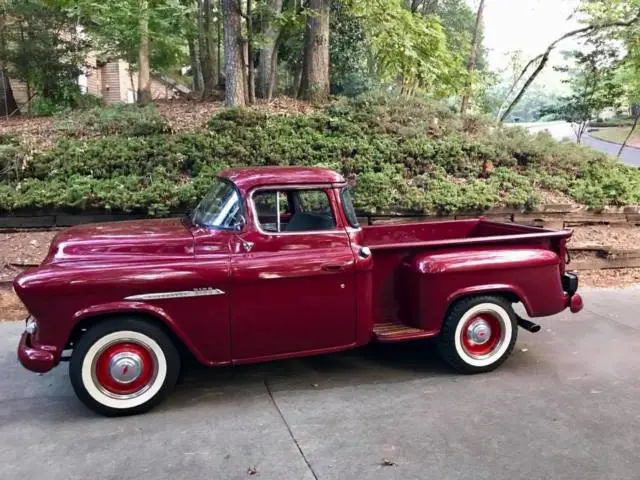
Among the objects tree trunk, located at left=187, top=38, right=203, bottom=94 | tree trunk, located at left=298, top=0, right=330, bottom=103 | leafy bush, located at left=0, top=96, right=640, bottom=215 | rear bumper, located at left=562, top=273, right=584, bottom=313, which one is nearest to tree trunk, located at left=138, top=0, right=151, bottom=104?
leafy bush, located at left=0, top=96, right=640, bottom=215

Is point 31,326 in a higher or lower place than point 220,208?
lower

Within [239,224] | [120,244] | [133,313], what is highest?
[239,224]

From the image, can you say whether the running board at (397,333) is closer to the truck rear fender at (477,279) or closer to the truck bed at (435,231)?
the truck rear fender at (477,279)

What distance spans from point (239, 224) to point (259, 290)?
1.72ft

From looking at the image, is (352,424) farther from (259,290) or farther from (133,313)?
(133,313)

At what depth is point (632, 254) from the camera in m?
8.52

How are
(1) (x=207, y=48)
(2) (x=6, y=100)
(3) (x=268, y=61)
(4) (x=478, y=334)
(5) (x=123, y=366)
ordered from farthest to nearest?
(3) (x=268, y=61) < (1) (x=207, y=48) < (2) (x=6, y=100) < (4) (x=478, y=334) < (5) (x=123, y=366)

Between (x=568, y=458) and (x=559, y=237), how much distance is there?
7.23 feet

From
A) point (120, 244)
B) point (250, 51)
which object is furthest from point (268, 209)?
point (250, 51)

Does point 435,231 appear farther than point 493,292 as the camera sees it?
Yes

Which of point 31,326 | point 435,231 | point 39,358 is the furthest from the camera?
point 435,231

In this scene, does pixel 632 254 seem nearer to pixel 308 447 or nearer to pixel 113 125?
pixel 308 447

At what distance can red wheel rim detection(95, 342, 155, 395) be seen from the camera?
12.7 ft

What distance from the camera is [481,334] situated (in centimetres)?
478
